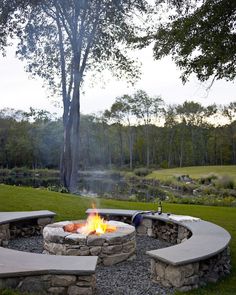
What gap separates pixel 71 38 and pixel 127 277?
1238cm

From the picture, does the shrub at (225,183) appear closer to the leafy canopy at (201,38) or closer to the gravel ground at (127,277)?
the leafy canopy at (201,38)

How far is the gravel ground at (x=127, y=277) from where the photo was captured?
438 cm

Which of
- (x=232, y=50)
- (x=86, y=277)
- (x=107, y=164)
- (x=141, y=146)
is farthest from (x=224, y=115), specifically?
(x=86, y=277)

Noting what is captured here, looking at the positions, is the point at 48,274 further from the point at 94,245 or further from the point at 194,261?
the point at 194,261

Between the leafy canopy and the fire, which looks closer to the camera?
the leafy canopy

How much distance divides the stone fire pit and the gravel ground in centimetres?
16

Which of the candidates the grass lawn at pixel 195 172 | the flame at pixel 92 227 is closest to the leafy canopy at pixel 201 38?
the flame at pixel 92 227

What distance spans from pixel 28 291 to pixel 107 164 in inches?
1851

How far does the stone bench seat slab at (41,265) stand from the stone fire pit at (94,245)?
117 cm

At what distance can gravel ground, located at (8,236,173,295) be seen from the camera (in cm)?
438

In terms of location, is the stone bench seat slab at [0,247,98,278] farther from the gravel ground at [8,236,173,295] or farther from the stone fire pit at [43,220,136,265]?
the stone fire pit at [43,220,136,265]

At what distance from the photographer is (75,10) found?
14516mm

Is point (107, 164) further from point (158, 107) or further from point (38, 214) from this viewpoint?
point (38, 214)

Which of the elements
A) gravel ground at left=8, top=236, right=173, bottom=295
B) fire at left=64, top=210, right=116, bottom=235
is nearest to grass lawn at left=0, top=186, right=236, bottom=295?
gravel ground at left=8, top=236, right=173, bottom=295
